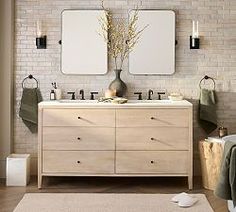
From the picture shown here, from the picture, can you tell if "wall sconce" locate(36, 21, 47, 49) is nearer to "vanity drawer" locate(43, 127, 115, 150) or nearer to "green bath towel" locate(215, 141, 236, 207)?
"vanity drawer" locate(43, 127, 115, 150)

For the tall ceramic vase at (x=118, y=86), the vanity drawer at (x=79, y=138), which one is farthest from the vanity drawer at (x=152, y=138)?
the tall ceramic vase at (x=118, y=86)

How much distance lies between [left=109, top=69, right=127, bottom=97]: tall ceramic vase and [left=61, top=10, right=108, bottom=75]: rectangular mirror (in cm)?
18

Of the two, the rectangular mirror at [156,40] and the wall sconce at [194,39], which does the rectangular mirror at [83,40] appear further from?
the wall sconce at [194,39]

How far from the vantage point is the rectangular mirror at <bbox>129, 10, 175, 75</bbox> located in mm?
5355

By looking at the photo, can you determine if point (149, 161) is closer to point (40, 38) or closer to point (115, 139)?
point (115, 139)

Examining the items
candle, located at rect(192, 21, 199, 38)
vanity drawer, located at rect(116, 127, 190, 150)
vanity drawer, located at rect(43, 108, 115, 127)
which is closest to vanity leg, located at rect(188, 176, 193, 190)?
vanity drawer, located at rect(116, 127, 190, 150)

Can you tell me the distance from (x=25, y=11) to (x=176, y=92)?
6.15 ft

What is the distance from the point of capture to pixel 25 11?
5402 mm

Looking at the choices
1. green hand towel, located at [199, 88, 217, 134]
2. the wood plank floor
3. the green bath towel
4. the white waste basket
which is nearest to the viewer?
the green bath towel

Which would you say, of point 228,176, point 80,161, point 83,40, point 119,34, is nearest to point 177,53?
point 119,34

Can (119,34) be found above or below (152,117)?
above

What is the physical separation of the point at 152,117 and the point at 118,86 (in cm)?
60

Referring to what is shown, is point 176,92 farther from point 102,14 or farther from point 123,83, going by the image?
point 102,14

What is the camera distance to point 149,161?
193 inches
